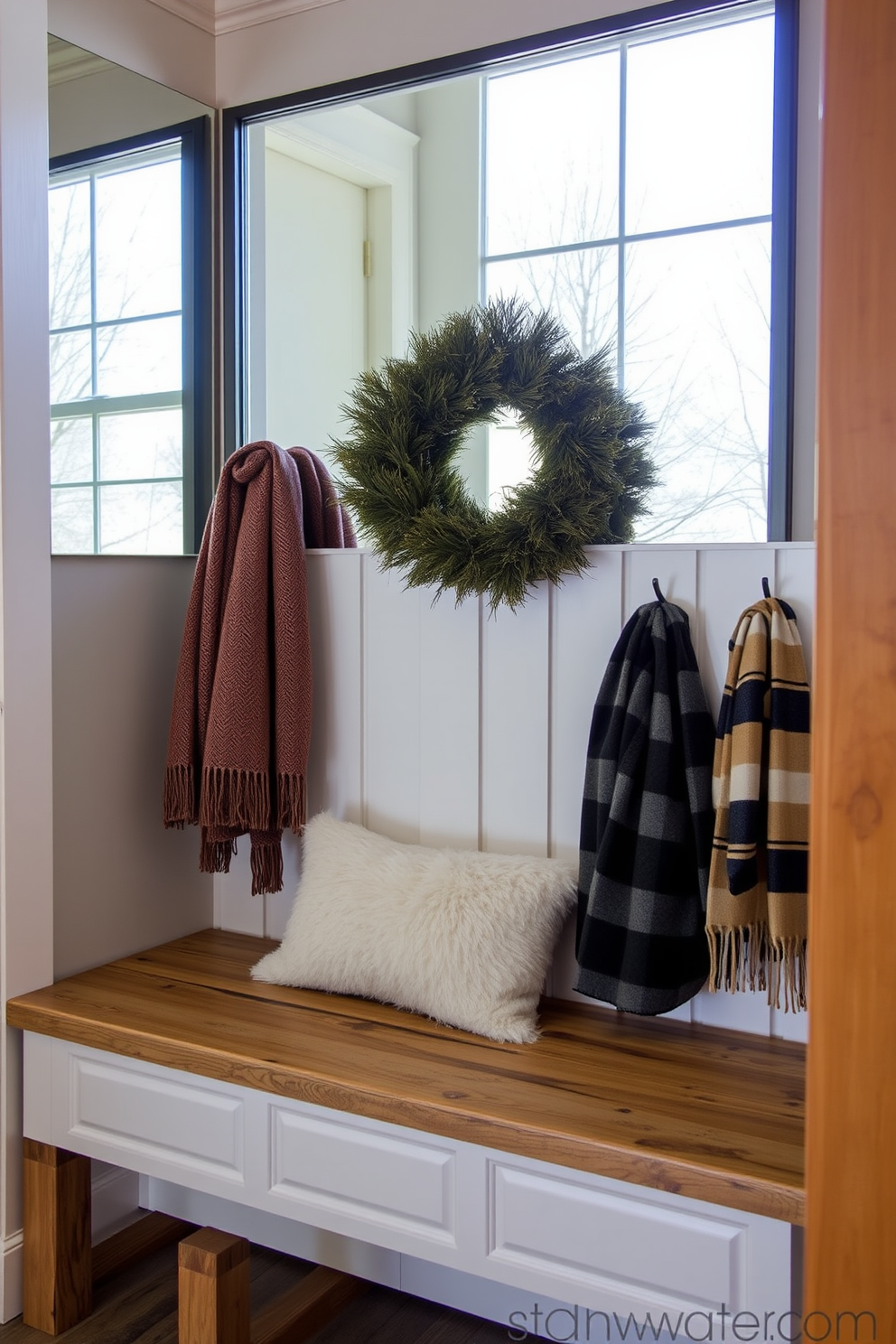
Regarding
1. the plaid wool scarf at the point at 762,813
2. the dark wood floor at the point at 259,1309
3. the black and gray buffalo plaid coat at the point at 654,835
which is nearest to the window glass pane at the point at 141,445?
the black and gray buffalo plaid coat at the point at 654,835

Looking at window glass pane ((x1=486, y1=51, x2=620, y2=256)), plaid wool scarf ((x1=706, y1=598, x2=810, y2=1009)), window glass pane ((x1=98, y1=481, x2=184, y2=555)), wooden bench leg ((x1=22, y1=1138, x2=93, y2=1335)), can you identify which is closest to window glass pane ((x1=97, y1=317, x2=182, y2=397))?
window glass pane ((x1=98, y1=481, x2=184, y2=555))

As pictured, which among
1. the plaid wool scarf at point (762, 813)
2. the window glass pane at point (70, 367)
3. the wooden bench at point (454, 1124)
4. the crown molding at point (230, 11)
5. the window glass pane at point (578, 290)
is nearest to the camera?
the wooden bench at point (454, 1124)

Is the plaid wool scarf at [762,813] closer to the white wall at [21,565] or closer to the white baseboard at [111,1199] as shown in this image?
the white wall at [21,565]

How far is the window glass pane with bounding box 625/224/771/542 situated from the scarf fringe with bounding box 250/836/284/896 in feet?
2.94

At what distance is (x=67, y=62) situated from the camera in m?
2.06

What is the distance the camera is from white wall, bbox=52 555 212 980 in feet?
6.77

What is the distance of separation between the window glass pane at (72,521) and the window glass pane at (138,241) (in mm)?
358

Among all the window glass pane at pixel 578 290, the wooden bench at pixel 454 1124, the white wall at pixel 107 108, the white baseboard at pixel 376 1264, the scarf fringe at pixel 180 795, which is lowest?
the white baseboard at pixel 376 1264

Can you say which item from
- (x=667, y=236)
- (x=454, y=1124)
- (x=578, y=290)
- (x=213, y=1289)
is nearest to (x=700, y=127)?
(x=667, y=236)

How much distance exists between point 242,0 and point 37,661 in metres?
1.43

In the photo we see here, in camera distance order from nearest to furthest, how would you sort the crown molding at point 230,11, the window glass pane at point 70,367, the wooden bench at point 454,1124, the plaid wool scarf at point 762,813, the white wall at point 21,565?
the wooden bench at point 454,1124
the plaid wool scarf at point 762,813
the white wall at point 21,565
the window glass pane at point 70,367
the crown molding at point 230,11

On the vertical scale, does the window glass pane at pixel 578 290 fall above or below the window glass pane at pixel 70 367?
above

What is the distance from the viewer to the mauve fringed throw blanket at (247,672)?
204 centimetres

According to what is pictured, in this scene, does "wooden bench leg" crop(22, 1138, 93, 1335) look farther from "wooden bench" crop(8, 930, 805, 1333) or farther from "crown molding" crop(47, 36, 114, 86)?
"crown molding" crop(47, 36, 114, 86)
